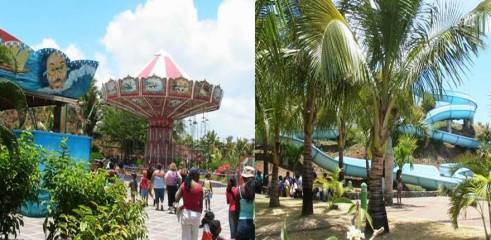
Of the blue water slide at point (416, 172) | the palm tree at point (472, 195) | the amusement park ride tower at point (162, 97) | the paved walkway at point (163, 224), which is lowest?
the paved walkway at point (163, 224)

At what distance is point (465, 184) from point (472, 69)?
0.72 metres

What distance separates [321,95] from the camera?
3.64 meters

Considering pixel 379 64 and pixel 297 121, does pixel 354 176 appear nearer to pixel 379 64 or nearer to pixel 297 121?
pixel 297 121

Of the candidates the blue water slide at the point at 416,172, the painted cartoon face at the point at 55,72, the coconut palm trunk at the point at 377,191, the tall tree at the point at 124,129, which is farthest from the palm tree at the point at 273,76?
the painted cartoon face at the point at 55,72

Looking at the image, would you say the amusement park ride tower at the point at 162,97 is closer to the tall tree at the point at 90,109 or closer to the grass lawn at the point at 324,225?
the tall tree at the point at 90,109

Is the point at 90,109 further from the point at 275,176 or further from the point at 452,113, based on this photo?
the point at 452,113

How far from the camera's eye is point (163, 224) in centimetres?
387

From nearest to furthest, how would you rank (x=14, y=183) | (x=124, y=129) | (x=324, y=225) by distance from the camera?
(x=124, y=129) < (x=14, y=183) < (x=324, y=225)

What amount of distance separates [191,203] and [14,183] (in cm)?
125

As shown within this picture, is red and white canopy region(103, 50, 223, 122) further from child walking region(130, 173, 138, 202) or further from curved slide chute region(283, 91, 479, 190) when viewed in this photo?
curved slide chute region(283, 91, 479, 190)

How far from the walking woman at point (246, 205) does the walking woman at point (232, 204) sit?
0.10 feet

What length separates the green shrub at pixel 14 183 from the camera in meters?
3.71

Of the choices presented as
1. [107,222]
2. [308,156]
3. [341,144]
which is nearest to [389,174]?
[341,144]

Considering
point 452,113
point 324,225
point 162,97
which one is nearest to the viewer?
point 452,113
